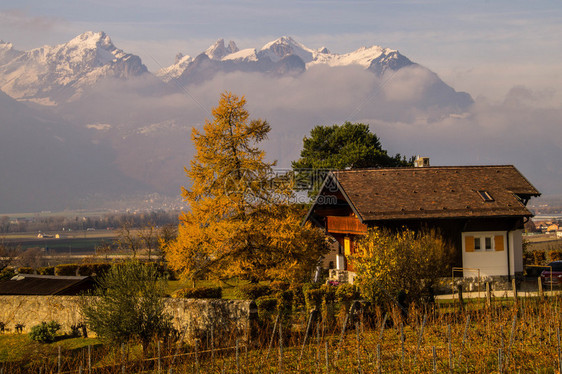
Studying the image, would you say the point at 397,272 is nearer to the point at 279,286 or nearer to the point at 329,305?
the point at 329,305

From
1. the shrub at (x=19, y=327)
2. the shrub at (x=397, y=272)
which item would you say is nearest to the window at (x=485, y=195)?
the shrub at (x=397, y=272)

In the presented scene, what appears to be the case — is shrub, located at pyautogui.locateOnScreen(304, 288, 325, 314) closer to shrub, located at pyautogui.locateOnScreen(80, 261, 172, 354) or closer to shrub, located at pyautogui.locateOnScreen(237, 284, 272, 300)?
shrub, located at pyautogui.locateOnScreen(237, 284, 272, 300)

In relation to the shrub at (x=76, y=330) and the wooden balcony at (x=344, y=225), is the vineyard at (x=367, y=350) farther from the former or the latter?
the wooden balcony at (x=344, y=225)

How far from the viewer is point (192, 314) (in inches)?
1000

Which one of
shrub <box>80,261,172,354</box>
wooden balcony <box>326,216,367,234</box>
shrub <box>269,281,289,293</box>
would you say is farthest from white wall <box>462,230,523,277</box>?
shrub <box>80,261,172,354</box>

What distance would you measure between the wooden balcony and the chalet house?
0.06 metres

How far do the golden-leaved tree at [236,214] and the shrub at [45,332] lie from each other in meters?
6.62

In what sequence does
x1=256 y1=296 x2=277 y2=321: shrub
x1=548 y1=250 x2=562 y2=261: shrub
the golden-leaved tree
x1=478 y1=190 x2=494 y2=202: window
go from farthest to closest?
1. x1=548 y1=250 x2=562 y2=261: shrub
2. x1=478 y1=190 x2=494 y2=202: window
3. the golden-leaved tree
4. x1=256 y1=296 x2=277 y2=321: shrub

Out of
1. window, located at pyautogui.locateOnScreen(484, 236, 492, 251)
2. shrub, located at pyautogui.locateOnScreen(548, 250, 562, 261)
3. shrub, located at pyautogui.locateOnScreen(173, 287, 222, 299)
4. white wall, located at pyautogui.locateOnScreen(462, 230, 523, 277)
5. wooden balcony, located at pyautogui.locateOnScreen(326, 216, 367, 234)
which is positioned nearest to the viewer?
shrub, located at pyautogui.locateOnScreen(173, 287, 222, 299)

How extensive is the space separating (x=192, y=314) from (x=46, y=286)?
14.9 meters

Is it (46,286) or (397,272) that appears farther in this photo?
(46,286)

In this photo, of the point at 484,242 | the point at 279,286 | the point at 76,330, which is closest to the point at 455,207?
the point at 484,242

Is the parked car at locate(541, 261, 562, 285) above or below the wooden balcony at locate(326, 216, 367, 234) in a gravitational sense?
below

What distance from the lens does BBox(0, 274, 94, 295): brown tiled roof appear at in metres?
34.9
